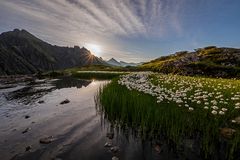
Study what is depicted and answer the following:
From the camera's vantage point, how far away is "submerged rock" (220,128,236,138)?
892cm

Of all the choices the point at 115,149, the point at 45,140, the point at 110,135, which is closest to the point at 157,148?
the point at 115,149

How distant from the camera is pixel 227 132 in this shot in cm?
916

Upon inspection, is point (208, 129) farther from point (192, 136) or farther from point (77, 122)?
Answer: point (77, 122)

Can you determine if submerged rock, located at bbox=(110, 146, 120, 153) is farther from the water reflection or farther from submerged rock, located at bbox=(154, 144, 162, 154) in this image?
the water reflection

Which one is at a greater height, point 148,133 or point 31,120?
point 148,133

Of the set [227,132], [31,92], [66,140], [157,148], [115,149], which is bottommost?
[31,92]

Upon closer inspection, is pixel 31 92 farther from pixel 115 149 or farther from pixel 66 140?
pixel 115 149

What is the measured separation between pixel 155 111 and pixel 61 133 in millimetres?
5370

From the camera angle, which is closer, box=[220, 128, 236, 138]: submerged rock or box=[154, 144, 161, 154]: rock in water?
box=[154, 144, 161, 154]: rock in water

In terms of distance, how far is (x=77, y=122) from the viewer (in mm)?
13539

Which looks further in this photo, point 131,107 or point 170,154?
point 131,107

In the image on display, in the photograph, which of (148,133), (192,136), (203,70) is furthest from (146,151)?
(203,70)

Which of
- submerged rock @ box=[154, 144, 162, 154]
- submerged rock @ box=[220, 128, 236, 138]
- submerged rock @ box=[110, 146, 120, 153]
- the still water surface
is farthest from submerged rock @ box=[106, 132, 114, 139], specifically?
submerged rock @ box=[220, 128, 236, 138]

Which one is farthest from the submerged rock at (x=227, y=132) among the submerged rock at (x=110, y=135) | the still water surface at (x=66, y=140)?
the submerged rock at (x=110, y=135)
